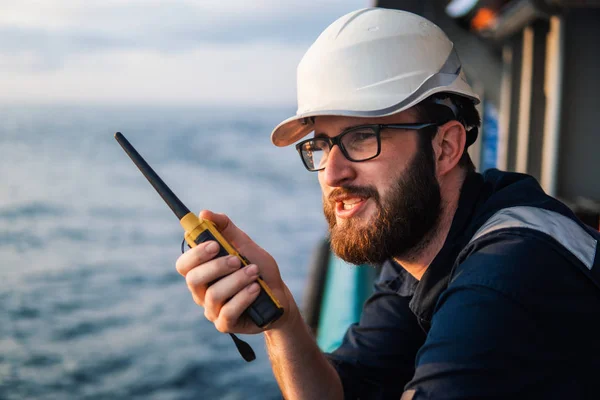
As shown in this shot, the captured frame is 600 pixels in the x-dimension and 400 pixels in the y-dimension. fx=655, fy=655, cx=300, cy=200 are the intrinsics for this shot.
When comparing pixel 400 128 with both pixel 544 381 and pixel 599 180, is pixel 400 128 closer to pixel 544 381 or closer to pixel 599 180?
pixel 544 381

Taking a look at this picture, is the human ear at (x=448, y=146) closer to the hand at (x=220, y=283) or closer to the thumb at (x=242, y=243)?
the thumb at (x=242, y=243)

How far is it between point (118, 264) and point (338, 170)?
13.9m

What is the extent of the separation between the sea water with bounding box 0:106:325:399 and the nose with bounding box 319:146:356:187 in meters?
6.55

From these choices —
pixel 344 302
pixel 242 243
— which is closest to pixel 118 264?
pixel 344 302

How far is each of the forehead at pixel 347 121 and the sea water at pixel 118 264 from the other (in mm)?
6502

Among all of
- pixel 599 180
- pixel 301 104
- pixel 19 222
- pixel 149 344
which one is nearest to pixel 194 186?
pixel 19 222

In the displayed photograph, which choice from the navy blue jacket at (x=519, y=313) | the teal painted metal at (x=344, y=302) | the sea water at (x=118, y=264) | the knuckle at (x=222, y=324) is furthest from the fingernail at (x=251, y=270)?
the sea water at (x=118, y=264)

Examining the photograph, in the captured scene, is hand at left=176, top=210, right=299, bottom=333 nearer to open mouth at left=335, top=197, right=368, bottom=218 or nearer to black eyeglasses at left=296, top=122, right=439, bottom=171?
open mouth at left=335, top=197, right=368, bottom=218

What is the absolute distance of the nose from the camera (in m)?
1.84

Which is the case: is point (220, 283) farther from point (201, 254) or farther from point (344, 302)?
point (344, 302)

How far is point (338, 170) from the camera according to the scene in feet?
6.06

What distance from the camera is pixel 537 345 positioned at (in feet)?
4.33

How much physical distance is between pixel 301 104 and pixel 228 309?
77cm

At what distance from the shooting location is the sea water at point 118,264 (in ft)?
28.8
